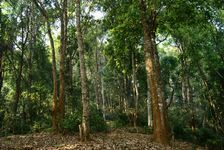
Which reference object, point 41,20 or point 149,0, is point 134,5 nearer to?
point 149,0

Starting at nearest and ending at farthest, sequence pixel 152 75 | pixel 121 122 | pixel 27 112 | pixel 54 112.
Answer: pixel 152 75, pixel 54 112, pixel 27 112, pixel 121 122

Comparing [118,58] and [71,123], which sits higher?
[118,58]

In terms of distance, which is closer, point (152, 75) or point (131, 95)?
point (152, 75)

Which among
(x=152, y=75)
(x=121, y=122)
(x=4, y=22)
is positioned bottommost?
(x=121, y=122)

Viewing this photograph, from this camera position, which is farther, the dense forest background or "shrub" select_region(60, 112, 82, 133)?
"shrub" select_region(60, 112, 82, 133)

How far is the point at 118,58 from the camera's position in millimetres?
25375

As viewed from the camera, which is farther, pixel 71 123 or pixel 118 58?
pixel 118 58

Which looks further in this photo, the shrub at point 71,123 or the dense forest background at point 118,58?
the shrub at point 71,123

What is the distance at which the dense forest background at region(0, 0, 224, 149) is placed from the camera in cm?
1527

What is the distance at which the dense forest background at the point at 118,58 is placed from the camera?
15273 millimetres

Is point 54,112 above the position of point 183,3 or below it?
below

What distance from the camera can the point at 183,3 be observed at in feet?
50.8

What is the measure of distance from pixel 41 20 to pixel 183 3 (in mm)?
16168

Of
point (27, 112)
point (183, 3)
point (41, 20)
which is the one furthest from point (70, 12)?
point (183, 3)
